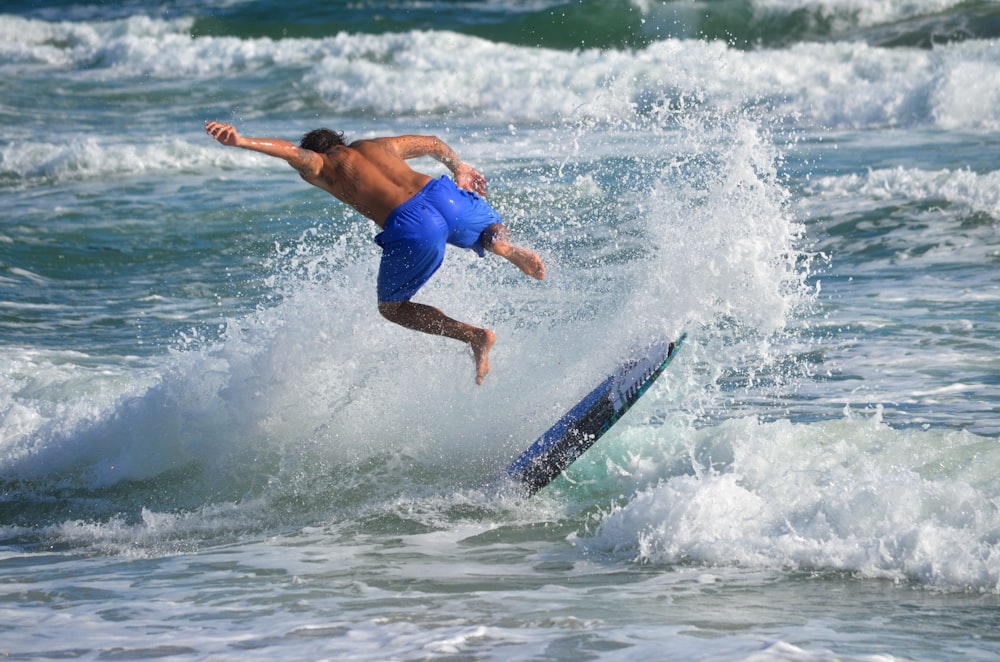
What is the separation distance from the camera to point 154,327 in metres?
11.0

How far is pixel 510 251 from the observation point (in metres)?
6.74

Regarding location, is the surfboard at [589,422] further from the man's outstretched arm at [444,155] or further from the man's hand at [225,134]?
the man's hand at [225,134]

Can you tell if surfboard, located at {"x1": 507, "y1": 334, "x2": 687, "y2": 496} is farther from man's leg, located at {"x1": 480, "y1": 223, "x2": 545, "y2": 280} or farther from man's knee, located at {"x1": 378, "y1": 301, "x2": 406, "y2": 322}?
man's knee, located at {"x1": 378, "y1": 301, "x2": 406, "y2": 322}

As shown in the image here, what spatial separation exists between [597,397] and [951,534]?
2219 millimetres

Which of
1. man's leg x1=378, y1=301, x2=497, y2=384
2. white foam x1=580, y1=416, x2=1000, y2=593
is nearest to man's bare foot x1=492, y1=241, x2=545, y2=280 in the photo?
man's leg x1=378, y1=301, x2=497, y2=384

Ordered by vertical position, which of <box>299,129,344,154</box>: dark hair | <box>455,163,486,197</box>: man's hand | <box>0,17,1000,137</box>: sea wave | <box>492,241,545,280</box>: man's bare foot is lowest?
<box>492,241,545,280</box>: man's bare foot

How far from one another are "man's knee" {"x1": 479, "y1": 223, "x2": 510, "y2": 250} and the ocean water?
91 cm

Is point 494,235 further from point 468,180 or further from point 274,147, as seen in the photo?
point 274,147

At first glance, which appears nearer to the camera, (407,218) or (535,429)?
(407,218)

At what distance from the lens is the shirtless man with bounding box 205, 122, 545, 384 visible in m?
6.71

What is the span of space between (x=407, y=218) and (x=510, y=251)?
0.59 metres

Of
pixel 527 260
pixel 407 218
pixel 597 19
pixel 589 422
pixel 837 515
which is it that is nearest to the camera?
pixel 837 515

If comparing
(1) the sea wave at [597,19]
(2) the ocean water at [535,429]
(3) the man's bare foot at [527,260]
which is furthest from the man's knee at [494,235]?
(1) the sea wave at [597,19]

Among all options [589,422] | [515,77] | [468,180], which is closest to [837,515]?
[589,422]
